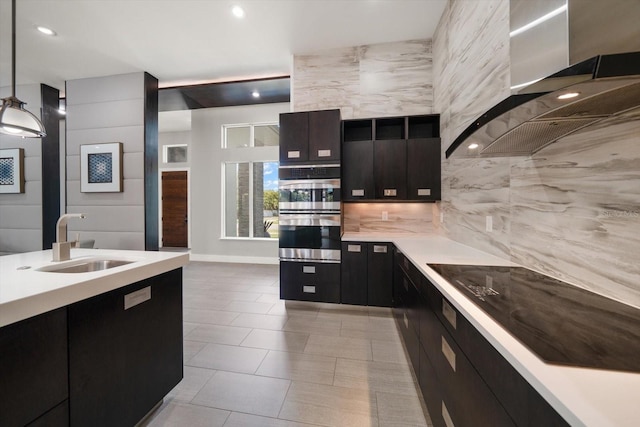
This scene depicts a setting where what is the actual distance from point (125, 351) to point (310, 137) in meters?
A: 2.59

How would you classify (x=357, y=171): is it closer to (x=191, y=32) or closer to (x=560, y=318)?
(x=560, y=318)

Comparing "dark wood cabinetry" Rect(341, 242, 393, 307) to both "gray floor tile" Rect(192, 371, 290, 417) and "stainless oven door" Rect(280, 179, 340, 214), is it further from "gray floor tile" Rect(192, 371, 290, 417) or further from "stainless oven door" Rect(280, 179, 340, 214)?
"gray floor tile" Rect(192, 371, 290, 417)

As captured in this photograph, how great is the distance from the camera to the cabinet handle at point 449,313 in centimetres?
108

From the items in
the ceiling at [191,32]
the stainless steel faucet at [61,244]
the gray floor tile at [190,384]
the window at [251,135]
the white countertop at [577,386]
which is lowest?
the gray floor tile at [190,384]

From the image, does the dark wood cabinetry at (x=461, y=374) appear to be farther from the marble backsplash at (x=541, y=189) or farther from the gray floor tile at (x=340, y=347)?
the marble backsplash at (x=541, y=189)

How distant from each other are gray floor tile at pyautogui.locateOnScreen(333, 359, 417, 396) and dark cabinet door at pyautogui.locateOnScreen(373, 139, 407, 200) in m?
1.82

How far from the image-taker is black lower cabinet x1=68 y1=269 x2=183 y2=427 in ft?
3.53

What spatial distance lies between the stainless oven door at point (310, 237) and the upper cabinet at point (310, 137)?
2.34 ft

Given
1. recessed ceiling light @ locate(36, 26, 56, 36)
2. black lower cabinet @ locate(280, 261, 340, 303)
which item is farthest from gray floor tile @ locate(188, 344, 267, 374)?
recessed ceiling light @ locate(36, 26, 56, 36)

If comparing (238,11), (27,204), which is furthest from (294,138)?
(27,204)

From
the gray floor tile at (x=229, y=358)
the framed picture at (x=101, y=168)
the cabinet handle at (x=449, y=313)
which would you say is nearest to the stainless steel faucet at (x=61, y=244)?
the gray floor tile at (x=229, y=358)

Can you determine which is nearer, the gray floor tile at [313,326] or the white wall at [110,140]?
the gray floor tile at [313,326]

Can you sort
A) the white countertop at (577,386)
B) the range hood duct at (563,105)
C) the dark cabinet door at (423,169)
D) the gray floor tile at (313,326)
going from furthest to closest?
the dark cabinet door at (423,169)
the gray floor tile at (313,326)
the range hood duct at (563,105)
the white countertop at (577,386)

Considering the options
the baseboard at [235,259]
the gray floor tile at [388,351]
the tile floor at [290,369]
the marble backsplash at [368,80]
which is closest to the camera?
the tile floor at [290,369]
